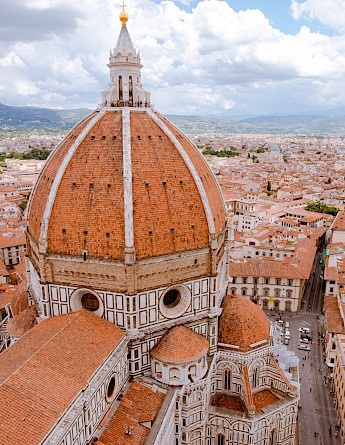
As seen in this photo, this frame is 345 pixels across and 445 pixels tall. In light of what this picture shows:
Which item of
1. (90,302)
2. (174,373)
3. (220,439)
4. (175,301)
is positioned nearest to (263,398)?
(220,439)

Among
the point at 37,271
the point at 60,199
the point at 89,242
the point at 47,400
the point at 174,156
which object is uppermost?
the point at 174,156

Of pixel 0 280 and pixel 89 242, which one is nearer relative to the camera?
pixel 89 242

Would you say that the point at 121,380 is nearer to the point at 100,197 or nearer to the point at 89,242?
the point at 89,242

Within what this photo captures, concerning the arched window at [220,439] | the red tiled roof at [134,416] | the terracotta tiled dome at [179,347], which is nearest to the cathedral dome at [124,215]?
the terracotta tiled dome at [179,347]

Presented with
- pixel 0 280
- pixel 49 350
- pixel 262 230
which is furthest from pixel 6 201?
pixel 49 350

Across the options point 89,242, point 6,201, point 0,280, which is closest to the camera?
point 89,242

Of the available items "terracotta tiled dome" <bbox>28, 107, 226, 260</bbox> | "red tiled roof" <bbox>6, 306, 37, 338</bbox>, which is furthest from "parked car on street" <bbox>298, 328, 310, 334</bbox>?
"red tiled roof" <bbox>6, 306, 37, 338</bbox>
